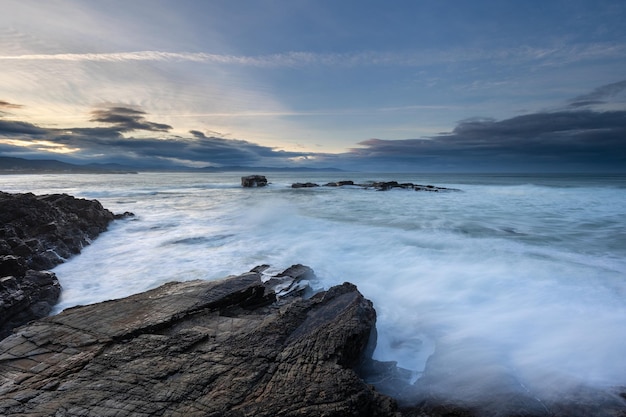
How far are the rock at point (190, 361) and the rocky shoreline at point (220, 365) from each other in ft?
0.04

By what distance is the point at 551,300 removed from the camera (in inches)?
279

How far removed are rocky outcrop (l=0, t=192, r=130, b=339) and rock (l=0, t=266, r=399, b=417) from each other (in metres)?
1.77

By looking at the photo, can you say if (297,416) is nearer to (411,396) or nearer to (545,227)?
(411,396)

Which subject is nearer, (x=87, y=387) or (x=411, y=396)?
(x=87, y=387)

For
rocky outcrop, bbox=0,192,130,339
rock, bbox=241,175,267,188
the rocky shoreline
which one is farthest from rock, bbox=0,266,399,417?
rock, bbox=241,175,267,188

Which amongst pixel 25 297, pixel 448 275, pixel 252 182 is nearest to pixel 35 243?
pixel 25 297

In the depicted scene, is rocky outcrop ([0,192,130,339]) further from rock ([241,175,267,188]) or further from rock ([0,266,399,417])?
rock ([241,175,267,188])

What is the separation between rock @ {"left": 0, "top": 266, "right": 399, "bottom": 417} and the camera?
3240 millimetres

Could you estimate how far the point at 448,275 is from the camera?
349 inches

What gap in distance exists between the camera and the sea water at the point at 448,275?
5.12m

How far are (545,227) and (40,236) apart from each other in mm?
21468

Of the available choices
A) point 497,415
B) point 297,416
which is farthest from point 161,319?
point 497,415

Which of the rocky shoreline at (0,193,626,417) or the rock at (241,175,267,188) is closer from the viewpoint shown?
the rocky shoreline at (0,193,626,417)

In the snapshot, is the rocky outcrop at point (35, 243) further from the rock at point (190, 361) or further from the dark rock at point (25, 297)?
the rock at point (190, 361)
